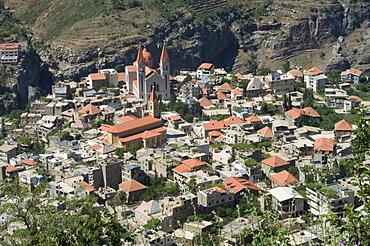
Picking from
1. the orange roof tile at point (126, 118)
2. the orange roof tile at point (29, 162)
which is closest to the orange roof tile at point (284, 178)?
the orange roof tile at point (126, 118)

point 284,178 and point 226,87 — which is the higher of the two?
point 226,87

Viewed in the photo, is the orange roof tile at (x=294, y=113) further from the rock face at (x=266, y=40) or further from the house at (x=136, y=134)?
the rock face at (x=266, y=40)

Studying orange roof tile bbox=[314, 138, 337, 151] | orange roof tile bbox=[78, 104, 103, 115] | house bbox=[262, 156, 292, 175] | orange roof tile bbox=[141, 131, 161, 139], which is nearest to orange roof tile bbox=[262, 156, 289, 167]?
house bbox=[262, 156, 292, 175]

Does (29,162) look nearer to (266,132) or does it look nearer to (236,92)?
(266,132)

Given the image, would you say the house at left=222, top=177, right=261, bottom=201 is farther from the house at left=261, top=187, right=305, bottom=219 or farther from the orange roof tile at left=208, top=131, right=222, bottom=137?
the orange roof tile at left=208, top=131, right=222, bottom=137

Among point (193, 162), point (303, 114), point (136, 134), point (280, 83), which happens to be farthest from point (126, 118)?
point (280, 83)
